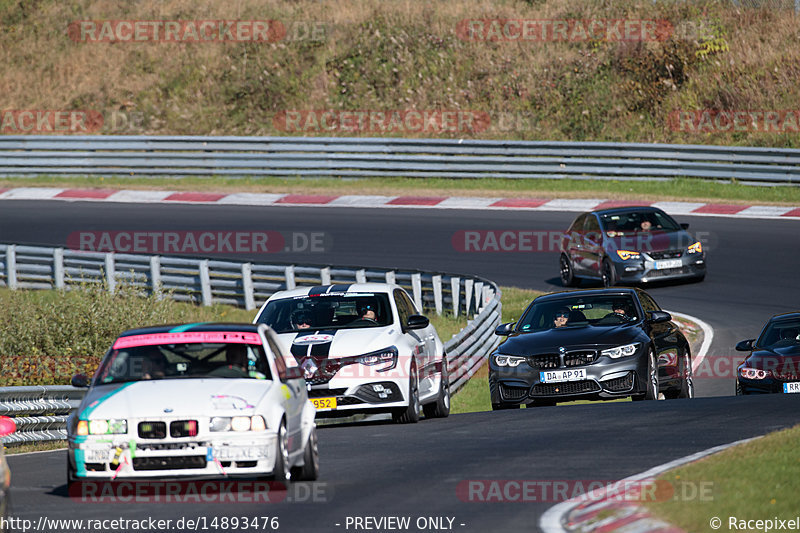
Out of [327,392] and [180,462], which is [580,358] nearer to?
[327,392]

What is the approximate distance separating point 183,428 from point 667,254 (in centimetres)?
1738

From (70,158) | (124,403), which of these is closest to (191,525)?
(124,403)

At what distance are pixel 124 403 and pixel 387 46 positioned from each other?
1535 inches

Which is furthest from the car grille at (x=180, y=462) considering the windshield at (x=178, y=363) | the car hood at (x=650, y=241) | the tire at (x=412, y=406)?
the car hood at (x=650, y=241)

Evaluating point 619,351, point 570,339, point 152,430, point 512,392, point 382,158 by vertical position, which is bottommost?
point 512,392

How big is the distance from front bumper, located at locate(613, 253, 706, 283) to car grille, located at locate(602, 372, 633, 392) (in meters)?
9.68

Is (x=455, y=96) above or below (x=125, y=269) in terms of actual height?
above

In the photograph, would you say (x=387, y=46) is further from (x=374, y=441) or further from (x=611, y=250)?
(x=374, y=441)

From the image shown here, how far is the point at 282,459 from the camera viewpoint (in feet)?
32.1

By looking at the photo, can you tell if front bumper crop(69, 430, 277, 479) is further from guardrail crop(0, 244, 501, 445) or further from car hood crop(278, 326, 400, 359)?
guardrail crop(0, 244, 501, 445)

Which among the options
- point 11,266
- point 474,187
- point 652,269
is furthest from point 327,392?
point 474,187

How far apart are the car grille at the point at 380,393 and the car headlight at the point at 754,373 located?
5780 mm

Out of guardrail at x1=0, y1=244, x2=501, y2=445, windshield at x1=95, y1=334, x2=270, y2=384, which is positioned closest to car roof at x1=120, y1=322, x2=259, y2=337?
windshield at x1=95, y1=334, x2=270, y2=384

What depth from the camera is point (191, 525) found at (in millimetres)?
8742
